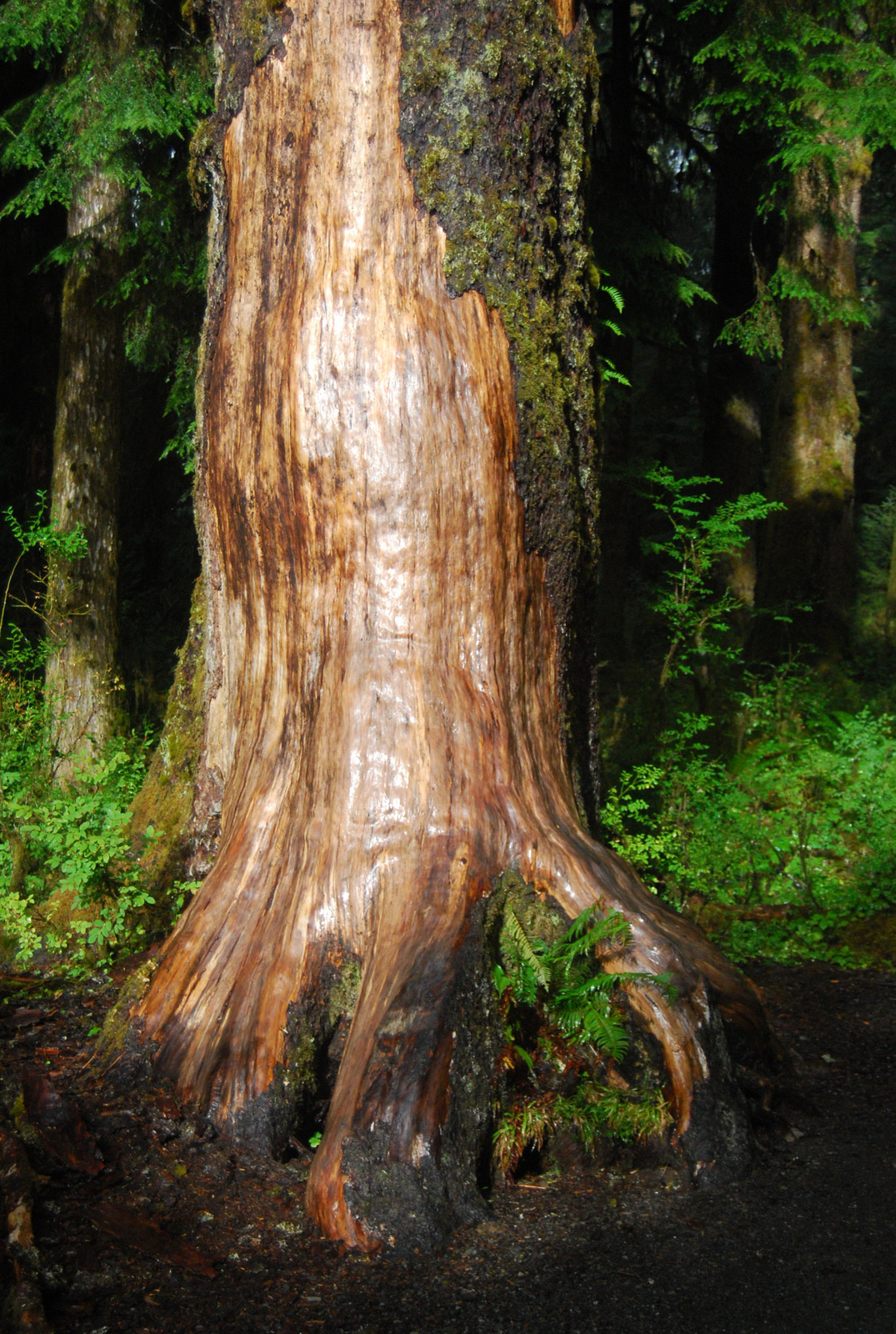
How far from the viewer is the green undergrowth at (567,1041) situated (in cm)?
278

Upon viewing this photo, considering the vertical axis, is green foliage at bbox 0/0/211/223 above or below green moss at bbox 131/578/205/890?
above

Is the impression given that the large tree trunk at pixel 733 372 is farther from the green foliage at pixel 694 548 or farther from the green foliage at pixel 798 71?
the green foliage at pixel 798 71

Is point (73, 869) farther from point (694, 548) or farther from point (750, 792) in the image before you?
point (750, 792)

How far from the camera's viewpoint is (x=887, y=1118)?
3273 millimetres

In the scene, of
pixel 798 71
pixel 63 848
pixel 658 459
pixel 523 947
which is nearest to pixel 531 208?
pixel 523 947

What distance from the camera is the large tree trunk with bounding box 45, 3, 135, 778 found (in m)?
7.19

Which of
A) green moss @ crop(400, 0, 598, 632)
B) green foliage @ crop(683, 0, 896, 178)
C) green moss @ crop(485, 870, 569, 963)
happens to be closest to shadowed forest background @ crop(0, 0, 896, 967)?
green foliage @ crop(683, 0, 896, 178)

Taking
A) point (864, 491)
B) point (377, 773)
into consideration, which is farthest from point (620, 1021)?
point (864, 491)

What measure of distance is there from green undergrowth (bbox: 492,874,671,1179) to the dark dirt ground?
123 millimetres

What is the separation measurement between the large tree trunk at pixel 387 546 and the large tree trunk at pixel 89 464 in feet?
13.3

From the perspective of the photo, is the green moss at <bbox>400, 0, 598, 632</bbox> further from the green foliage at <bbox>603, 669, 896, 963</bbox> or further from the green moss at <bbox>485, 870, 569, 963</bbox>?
the green foliage at <bbox>603, 669, 896, 963</bbox>

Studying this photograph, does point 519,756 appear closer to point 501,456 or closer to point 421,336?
point 501,456

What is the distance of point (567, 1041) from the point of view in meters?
2.90

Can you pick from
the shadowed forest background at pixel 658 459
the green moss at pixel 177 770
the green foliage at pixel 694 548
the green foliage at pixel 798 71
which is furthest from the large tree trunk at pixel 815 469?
the green moss at pixel 177 770
